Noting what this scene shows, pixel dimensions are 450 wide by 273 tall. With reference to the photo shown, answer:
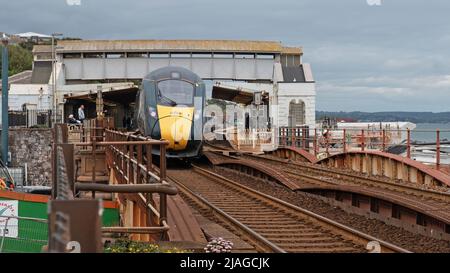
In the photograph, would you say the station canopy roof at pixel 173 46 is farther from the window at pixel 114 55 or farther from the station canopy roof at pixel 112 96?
the station canopy roof at pixel 112 96

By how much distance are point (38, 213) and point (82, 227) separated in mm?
17579

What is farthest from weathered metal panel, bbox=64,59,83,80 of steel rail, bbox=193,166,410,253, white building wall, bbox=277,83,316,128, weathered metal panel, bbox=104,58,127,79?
steel rail, bbox=193,166,410,253

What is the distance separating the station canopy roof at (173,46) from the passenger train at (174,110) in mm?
29037

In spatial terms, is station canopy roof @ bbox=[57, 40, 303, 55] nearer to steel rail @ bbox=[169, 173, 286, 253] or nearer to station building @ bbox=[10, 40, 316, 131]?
station building @ bbox=[10, 40, 316, 131]

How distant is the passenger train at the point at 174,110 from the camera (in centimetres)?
2447

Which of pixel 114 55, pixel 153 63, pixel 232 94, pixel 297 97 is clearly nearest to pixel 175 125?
pixel 232 94

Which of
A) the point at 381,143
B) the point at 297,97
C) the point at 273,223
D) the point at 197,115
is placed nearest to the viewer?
the point at 273,223

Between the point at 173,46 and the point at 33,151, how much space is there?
16580 millimetres

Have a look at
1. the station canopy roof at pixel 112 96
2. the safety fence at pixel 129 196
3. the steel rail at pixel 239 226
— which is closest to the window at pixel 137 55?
the station canopy roof at pixel 112 96

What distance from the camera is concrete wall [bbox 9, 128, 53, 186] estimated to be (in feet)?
140

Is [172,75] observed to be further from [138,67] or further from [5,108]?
[138,67]

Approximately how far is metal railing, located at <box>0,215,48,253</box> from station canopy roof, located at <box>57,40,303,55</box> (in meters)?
37.4

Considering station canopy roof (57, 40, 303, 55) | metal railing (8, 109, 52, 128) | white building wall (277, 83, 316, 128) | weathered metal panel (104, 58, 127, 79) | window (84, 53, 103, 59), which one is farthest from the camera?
window (84, 53, 103, 59)

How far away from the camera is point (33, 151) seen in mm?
43031
